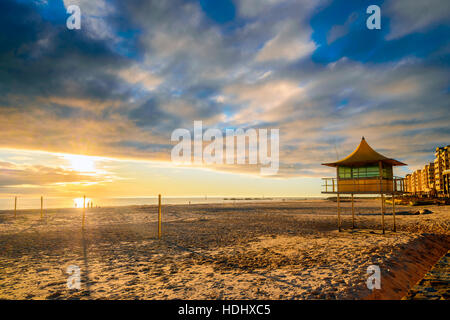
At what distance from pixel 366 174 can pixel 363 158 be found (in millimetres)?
1280

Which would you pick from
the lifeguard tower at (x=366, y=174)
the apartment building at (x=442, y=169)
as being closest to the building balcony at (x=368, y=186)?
the lifeguard tower at (x=366, y=174)

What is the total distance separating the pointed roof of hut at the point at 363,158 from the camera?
56.2ft

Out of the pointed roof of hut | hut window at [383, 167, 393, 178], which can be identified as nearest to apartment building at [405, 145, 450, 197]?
hut window at [383, 167, 393, 178]

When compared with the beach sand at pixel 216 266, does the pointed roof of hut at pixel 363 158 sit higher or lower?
higher

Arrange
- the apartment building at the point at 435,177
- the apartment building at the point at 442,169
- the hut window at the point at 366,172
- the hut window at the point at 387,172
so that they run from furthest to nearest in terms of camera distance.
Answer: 1. the apartment building at the point at 435,177
2. the apartment building at the point at 442,169
3. the hut window at the point at 387,172
4. the hut window at the point at 366,172

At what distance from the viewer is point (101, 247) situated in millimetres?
13344

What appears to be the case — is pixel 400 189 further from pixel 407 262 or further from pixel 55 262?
pixel 55 262

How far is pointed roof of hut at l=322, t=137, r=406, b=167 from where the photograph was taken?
675 inches

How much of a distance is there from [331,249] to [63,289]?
1095cm

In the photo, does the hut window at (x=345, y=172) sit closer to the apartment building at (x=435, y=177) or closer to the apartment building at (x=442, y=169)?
the apartment building at (x=435, y=177)

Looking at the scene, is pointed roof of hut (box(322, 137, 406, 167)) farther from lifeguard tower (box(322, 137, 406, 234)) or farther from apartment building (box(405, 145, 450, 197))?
apartment building (box(405, 145, 450, 197))

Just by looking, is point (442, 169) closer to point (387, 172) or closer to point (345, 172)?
point (387, 172)

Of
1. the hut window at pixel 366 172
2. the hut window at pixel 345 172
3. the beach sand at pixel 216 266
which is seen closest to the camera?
the beach sand at pixel 216 266
